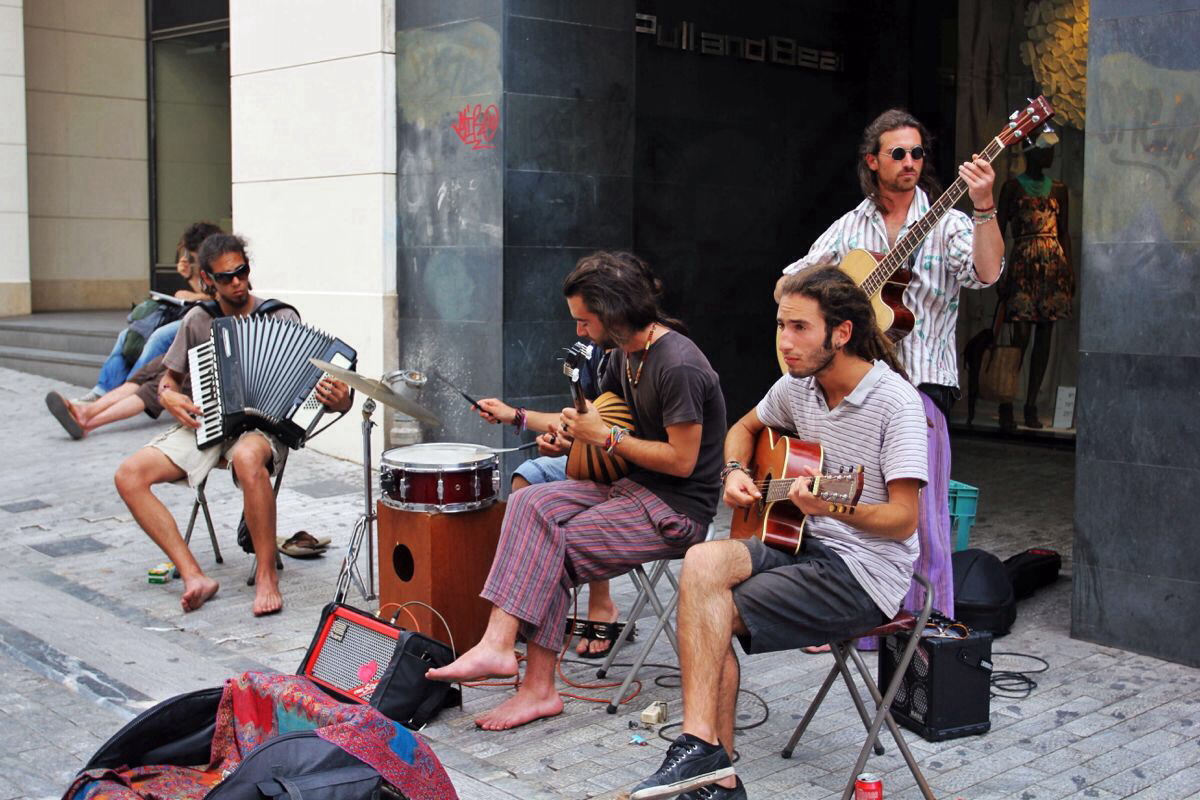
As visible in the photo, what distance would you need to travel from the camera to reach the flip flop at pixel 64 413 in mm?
9195

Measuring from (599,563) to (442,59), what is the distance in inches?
177

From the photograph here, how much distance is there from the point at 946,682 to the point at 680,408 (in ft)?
3.90

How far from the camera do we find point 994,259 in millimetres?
4711

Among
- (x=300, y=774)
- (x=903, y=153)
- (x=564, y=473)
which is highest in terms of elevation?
(x=903, y=153)

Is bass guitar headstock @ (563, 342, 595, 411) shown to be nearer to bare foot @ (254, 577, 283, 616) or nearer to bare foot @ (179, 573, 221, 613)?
bare foot @ (254, 577, 283, 616)

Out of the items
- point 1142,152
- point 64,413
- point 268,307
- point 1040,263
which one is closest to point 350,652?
point 268,307

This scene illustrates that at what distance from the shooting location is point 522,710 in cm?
453

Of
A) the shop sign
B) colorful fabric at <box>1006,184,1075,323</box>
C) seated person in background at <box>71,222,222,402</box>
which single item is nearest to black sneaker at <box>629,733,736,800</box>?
seated person in background at <box>71,222,222,402</box>

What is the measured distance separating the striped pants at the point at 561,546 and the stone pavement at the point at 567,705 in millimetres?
396

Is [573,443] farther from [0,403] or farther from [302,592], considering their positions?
[0,403]

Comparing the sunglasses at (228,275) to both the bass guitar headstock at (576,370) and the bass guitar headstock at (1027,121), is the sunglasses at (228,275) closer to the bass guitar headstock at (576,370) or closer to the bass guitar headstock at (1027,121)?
the bass guitar headstock at (576,370)

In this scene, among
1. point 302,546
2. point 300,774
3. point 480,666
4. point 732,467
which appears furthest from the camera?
point 302,546

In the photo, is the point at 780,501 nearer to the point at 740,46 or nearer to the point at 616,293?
the point at 616,293

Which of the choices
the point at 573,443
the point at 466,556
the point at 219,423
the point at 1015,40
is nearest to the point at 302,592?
the point at 219,423
